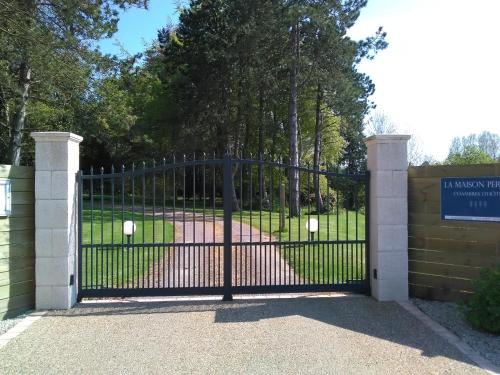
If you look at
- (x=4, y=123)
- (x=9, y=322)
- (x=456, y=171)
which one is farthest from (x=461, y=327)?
(x=4, y=123)

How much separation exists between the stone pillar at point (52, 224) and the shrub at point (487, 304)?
211 inches

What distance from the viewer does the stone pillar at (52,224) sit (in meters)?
6.80

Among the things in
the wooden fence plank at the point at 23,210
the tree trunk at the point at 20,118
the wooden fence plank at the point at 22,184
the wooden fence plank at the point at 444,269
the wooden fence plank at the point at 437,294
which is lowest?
the wooden fence plank at the point at 437,294

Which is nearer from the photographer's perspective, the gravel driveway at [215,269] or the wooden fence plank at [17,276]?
the wooden fence plank at [17,276]

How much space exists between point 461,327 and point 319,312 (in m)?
1.77

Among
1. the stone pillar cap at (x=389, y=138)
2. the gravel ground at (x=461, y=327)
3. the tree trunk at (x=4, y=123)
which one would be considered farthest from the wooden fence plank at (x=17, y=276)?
the tree trunk at (x=4, y=123)

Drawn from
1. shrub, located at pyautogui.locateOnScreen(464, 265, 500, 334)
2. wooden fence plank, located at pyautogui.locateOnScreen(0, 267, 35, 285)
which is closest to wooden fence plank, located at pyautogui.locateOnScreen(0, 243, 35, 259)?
wooden fence plank, located at pyautogui.locateOnScreen(0, 267, 35, 285)

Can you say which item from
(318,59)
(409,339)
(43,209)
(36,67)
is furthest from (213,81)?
(409,339)

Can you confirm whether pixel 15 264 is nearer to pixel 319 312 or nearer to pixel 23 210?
pixel 23 210

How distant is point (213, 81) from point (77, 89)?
13.0 meters

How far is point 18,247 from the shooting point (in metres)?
6.67

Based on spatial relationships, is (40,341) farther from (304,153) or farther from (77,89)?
(304,153)

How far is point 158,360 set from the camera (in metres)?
4.91

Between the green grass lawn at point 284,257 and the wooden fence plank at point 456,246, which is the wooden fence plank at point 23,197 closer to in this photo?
the green grass lawn at point 284,257
